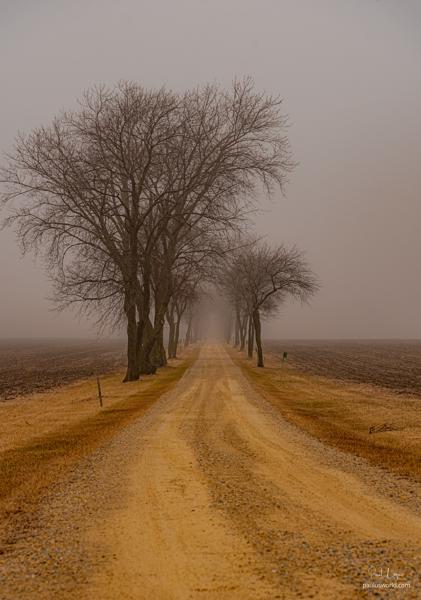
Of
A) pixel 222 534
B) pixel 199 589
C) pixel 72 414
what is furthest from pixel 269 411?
pixel 199 589

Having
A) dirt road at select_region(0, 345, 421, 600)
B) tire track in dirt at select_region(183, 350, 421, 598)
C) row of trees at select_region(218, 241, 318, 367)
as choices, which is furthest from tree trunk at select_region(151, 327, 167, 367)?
dirt road at select_region(0, 345, 421, 600)

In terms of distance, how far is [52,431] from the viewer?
43.3 ft

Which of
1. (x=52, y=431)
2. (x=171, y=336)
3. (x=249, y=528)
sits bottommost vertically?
(x=52, y=431)

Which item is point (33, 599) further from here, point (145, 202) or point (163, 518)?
point (145, 202)

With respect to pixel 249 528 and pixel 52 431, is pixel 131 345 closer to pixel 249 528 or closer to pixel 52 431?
pixel 52 431

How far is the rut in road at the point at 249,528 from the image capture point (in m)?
4.51

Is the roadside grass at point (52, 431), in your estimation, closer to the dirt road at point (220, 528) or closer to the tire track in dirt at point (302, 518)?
the dirt road at point (220, 528)

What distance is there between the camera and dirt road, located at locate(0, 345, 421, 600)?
14.7 feet

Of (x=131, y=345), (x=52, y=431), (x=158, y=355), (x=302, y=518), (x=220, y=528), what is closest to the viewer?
(x=220, y=528)

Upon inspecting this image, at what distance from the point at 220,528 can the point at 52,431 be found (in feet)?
28.8

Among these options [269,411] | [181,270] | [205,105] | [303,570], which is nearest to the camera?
[303,570]

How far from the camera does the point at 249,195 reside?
26141 mm

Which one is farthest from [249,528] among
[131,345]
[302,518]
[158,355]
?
[158,355]

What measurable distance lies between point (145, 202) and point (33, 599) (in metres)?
27.0
